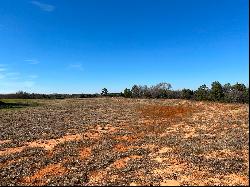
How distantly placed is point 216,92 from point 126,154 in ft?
248

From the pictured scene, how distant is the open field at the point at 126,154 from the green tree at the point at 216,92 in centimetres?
5263

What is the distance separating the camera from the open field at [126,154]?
68.5ft

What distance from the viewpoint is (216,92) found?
322 feet

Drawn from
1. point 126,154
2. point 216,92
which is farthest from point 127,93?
point 126,154

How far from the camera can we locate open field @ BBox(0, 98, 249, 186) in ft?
68.5

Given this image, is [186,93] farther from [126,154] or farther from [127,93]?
[126,154]

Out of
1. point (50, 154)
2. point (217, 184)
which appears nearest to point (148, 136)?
point (50, 154)

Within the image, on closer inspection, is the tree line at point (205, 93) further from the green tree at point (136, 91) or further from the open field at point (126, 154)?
the open field at point (126, 154)

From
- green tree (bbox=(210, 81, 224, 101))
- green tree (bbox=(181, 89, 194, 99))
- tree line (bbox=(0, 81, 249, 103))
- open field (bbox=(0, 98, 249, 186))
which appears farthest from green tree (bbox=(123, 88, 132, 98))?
open field (bbox=(0, 98, 249, 186))

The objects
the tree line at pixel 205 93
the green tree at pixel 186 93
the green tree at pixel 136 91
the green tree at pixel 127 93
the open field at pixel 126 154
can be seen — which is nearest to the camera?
the open field at pixel 126 154

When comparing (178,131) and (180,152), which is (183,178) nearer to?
(180,152)

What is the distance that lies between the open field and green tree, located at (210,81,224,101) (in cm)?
5263

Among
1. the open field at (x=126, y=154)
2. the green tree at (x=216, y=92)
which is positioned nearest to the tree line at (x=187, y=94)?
the green tree at (x=216, y=92)

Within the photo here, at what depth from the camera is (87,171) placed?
22328mm
